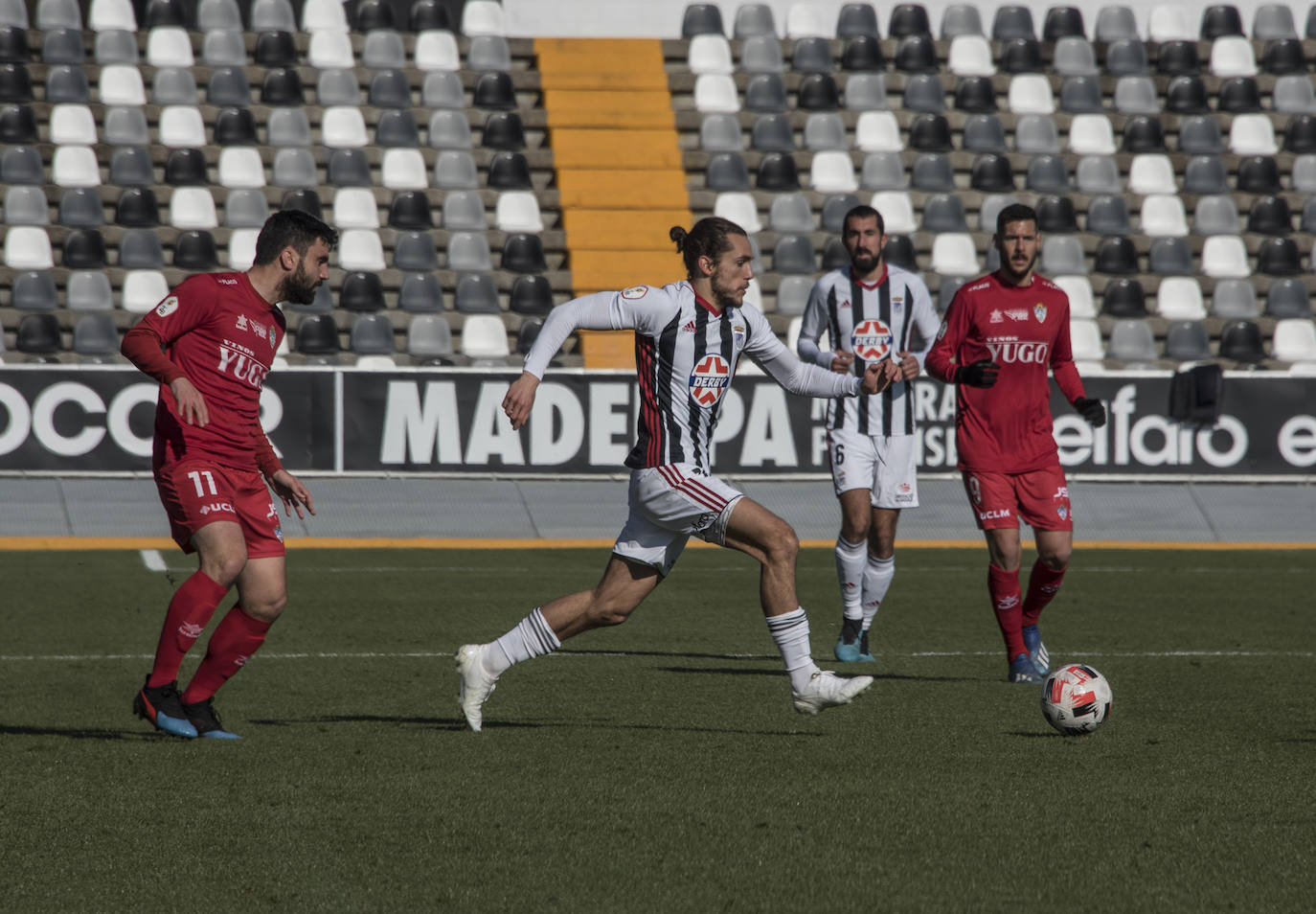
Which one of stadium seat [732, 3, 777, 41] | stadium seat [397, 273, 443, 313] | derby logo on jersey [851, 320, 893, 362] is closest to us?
derby logo on jersey [851, 320, 893, 362]

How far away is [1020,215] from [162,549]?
859cm

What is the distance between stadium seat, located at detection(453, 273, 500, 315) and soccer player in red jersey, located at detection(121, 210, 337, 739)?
12.6 m

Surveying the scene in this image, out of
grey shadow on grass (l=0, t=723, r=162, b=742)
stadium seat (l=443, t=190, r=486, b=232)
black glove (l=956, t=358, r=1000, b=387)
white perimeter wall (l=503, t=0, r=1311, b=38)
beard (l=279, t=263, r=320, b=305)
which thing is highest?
white perimeter wall (l=503, t=0, r=1311, b=38)

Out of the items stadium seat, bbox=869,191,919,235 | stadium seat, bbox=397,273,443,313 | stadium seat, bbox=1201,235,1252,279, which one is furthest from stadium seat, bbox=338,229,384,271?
stadium seat, bbox=1201,235,1252,279

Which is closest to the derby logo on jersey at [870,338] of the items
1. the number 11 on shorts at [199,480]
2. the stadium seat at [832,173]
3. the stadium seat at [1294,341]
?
the number 11 on shorts at [199,480]

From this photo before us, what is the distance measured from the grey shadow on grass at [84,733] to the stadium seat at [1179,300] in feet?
51.6

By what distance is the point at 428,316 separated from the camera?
1902 cm

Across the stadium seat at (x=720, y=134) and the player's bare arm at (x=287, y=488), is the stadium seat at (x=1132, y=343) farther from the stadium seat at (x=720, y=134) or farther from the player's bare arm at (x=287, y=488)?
the player's bare arm at (x=287, y=488)

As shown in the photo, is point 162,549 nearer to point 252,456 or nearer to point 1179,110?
point 252,456

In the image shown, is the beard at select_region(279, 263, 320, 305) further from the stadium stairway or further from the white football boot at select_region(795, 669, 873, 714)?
the stadium stairway

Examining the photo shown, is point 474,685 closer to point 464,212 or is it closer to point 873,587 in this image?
point 873,587

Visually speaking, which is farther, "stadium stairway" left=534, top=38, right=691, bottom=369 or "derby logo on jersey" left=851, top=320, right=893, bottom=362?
"stadium stairway" left=534, top=38, right=691, bottom=369

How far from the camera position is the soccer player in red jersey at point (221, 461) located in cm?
648

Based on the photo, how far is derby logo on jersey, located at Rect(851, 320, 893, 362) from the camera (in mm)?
9375
